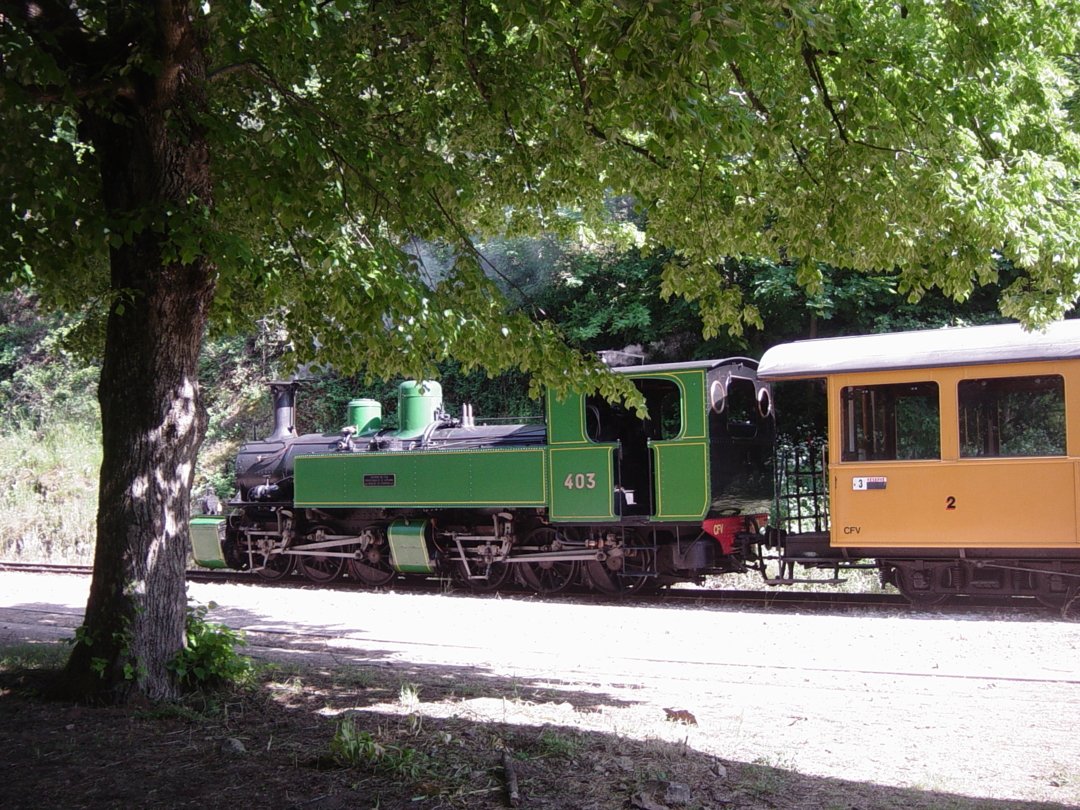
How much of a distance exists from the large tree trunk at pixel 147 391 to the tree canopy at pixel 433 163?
15 millimetres

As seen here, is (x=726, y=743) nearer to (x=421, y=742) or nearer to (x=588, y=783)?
(x=588, y=783)

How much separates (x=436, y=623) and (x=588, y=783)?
5835 millimetres

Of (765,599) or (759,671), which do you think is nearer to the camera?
(759,671)

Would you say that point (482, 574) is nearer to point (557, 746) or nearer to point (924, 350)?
point (924, 350)

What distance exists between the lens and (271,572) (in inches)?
604

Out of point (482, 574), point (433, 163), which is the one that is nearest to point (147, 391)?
point (433, 163)

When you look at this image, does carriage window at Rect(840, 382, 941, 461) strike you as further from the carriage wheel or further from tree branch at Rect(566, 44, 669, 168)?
tree branch at Rect(566, 44, 669, 168)

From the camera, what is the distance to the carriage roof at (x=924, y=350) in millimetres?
9789

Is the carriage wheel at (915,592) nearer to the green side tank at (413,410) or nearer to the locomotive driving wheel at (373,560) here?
the green side tank at (413,410)

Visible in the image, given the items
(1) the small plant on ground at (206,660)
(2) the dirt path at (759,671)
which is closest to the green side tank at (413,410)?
(2) the dirt path at (759,671)

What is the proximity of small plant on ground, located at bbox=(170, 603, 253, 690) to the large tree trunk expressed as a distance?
13 centimetres

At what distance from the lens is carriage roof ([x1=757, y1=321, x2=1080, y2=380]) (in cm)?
979

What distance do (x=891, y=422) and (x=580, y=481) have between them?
12.2 feet

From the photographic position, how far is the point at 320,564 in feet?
49.2
